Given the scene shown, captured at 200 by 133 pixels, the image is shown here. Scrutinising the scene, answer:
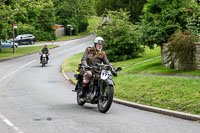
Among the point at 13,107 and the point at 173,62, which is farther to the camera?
the point at 173,62

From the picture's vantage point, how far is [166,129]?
7.69m

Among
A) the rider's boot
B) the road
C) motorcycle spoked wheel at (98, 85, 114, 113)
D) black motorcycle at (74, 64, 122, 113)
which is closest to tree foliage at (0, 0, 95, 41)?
the road

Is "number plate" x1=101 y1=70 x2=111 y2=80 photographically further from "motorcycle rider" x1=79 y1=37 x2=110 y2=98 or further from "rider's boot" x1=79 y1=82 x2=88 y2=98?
"rider's boot" x1=79 y1=82 x2=88 y2=98

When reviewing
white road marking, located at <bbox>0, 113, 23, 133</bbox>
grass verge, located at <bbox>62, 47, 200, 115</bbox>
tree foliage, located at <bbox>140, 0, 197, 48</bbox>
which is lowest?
white road marking, located at <bbox>0, 113, 23, 133</bbox>

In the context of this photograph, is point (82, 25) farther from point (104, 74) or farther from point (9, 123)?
point (9, 123)

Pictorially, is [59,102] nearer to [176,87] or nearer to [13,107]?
[13,107]

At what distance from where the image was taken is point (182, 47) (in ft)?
A: 52.6

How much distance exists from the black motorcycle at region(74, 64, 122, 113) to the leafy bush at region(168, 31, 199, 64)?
260 inches

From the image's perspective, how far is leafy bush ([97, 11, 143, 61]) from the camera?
29844 mm

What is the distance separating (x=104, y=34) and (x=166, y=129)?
22.9m

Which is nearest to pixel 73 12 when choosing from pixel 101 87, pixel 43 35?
pixel 43 35

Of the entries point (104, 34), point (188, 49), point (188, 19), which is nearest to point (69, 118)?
point (188, 49)

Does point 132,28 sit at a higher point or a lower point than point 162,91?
higher

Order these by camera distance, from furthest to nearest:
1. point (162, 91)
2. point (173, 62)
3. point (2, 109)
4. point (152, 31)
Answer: point (152, 31) → point (173, 62) → point (162, 91) → point (2, 109)
